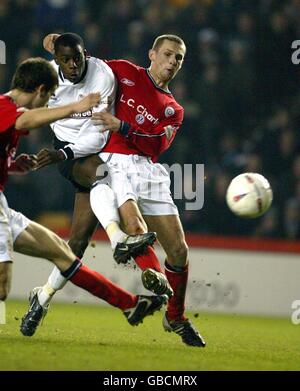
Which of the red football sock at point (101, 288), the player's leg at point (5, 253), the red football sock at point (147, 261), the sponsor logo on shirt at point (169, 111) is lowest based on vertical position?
the red football sock at point (101, 288)

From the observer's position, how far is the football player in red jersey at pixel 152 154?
713cm

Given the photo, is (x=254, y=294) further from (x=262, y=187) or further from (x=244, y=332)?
(x=262, y=187)

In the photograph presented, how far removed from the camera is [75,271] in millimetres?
6562

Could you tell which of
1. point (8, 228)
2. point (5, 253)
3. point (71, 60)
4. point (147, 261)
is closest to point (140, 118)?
point (71, 60)

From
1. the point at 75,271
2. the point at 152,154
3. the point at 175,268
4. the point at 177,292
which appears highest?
the point at 152,154

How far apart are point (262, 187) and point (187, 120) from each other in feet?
14.1

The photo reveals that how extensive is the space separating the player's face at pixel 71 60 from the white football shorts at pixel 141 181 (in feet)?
2.10

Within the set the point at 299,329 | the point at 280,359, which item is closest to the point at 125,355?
the point at 280,359

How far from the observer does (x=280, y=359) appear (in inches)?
249

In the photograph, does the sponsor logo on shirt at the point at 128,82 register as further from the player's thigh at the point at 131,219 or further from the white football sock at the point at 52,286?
the white football sock at the point at 52,286

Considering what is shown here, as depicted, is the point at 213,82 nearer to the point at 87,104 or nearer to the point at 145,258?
the point at 145,258

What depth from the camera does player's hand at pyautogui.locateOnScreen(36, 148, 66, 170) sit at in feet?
22.2

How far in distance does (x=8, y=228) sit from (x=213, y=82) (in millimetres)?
6059

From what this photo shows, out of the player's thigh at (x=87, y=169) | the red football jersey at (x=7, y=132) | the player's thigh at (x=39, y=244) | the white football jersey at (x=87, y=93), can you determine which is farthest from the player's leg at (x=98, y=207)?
the red football jersey at (x=7, y=132)
